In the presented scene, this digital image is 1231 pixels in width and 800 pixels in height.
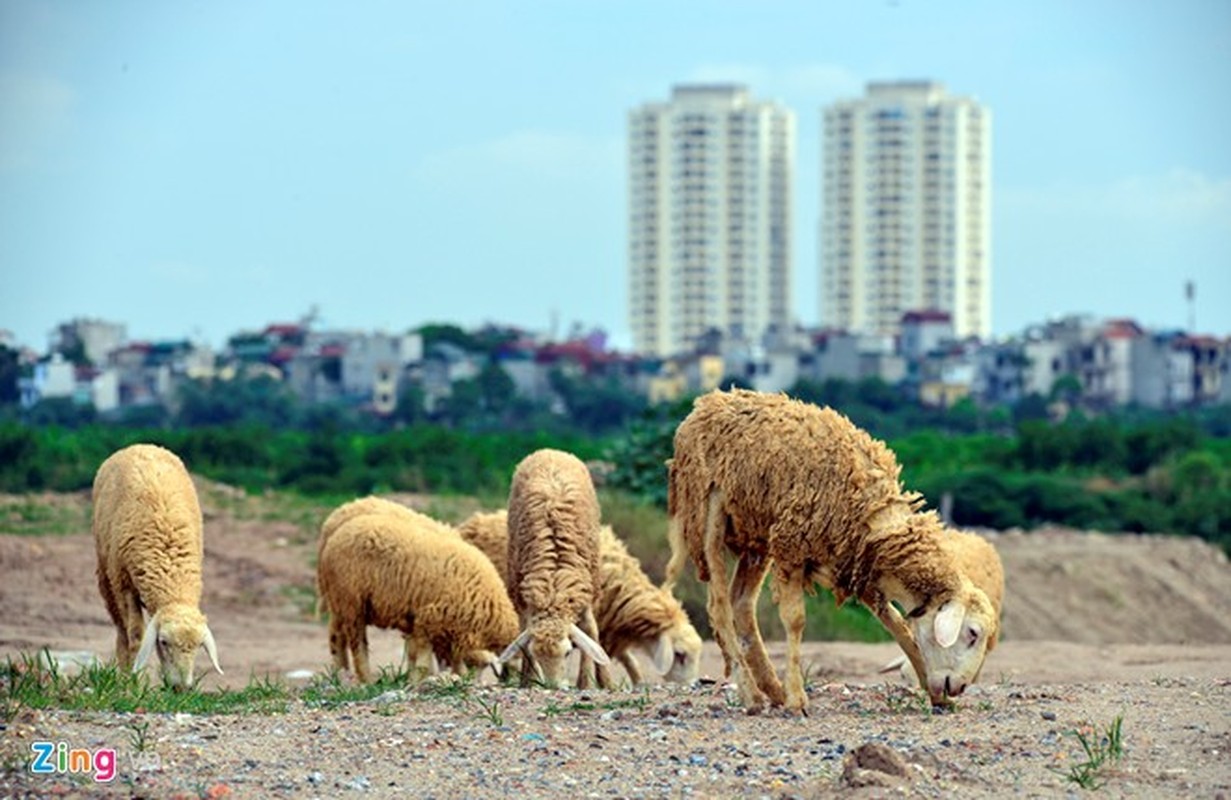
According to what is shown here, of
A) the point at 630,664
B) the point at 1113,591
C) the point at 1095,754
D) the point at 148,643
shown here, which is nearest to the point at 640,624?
the point at 630,664

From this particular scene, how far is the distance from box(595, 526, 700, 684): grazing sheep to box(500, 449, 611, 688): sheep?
1.11 metres

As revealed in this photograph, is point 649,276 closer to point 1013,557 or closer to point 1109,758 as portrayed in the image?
point 1013,557

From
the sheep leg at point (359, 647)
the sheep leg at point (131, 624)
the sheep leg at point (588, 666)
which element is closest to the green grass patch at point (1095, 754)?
the sheep leg at point (588, 666)

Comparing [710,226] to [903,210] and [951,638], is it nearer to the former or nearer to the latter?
[903,210]

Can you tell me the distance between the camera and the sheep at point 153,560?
14016mm

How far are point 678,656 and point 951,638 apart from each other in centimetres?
493

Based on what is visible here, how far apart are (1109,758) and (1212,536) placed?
30.1 meters

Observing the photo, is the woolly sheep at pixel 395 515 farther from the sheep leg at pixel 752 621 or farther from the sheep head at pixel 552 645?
the sheep leg at pixel 752 621

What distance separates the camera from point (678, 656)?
53.7 feet

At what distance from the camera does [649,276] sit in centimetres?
16375

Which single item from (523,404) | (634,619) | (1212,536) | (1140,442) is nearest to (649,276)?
(523,404)

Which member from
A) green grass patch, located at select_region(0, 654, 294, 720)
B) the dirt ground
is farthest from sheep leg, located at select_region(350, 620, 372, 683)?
the dirt ground

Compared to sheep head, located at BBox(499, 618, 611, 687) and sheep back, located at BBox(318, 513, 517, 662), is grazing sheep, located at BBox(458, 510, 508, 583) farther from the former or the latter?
sheep head, located at BBox(499, 618, 611, 687)

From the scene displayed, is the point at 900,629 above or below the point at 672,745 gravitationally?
above
